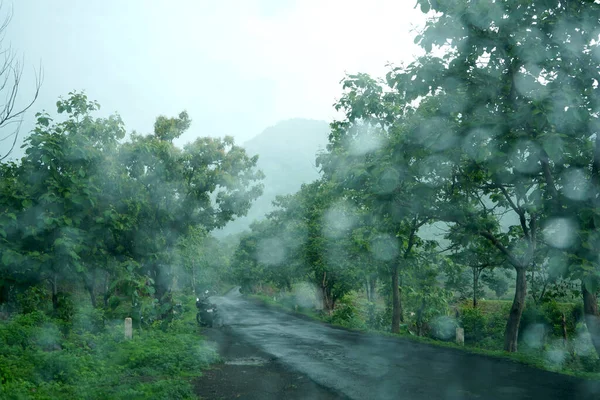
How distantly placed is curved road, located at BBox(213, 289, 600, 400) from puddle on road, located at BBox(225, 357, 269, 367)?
0.54 meters

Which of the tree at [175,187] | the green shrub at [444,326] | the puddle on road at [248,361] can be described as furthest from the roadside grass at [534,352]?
the tree at [175,187]

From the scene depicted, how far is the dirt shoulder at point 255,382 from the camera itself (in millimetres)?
9086

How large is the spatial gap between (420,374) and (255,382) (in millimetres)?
3461

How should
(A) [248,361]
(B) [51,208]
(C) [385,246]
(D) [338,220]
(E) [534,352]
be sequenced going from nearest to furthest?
(A) [248,361] < (B) [51,208] < (C) [385,246] < (E) [534,352] < (D) [338,220]

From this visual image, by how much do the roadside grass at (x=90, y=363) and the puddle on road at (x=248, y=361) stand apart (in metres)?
0.60

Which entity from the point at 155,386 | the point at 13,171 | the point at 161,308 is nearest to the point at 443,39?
the point at 155,386

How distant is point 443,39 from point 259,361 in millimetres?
9078

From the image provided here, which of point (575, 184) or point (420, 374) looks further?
point (420, 374)

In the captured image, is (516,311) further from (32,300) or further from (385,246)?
(32,300)

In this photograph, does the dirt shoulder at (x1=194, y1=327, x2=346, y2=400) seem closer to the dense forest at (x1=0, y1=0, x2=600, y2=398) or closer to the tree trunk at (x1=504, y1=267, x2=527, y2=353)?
the dense forest at (x1=0, y1=0, x2=600, y2=398)

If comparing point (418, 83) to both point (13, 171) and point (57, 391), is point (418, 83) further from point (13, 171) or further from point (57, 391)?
point (13, 171)

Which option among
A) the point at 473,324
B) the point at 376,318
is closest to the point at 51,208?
the point at 376,318

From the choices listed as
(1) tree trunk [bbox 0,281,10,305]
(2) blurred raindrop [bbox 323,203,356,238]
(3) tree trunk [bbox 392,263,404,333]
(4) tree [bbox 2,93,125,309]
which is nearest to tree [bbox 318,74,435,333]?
(3) tree trunk [bbox 392,263,404,333]

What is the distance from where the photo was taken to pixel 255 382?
10375mm
